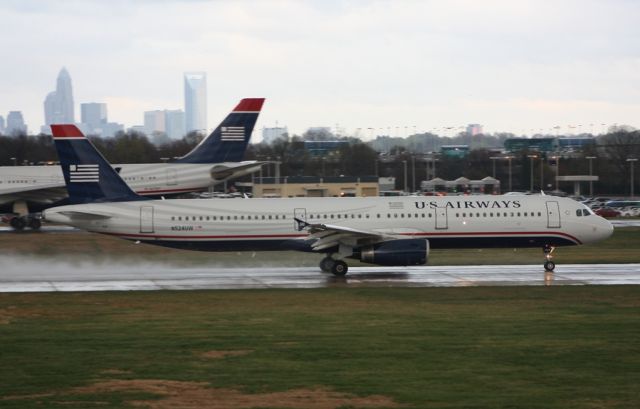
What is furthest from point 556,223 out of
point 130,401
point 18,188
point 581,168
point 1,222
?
point 581,168

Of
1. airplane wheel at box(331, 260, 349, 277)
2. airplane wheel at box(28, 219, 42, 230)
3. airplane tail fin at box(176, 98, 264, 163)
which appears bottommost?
airplane wheel at box(331, 260, 349, 277)

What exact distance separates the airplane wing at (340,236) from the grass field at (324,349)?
4974 millimetres

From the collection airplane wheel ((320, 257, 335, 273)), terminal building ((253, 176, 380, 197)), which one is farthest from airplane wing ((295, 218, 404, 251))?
terminal building ((253, 176, 380, 197))

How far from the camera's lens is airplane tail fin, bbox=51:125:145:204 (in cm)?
4012

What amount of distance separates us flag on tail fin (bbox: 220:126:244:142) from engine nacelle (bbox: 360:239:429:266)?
26890 millimetres

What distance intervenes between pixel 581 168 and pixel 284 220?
10649 cm

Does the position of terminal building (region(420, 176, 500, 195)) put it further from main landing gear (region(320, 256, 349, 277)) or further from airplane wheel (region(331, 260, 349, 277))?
airplane wheel (region(331, 260, 349, 277))

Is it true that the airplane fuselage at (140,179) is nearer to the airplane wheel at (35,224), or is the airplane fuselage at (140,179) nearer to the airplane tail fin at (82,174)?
the airplane wheel at (35,224)

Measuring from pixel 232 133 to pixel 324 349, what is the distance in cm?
4106

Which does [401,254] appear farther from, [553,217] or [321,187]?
[321,187]

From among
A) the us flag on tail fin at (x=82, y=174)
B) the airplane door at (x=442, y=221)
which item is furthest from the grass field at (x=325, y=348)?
the us flag on tail fin at (x=82, y=174)

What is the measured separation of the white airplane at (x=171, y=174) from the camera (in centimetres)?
6272

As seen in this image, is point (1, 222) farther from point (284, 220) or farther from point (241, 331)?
point (241, 331)

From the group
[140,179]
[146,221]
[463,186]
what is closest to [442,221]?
[146,221]
